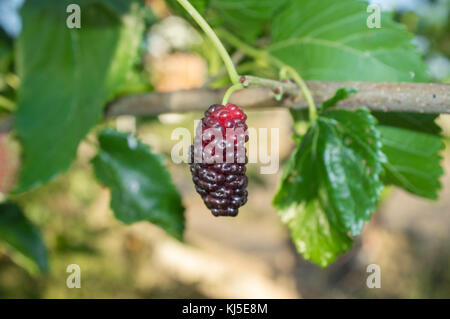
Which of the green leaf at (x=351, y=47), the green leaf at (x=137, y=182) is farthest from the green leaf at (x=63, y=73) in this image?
the green leaf at (x=351, y=47)

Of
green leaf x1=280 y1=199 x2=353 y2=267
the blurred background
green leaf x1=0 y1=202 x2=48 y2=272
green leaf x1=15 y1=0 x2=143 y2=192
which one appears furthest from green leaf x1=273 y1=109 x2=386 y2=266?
green leaf x1=0 y1=202 x2=48 y2=272

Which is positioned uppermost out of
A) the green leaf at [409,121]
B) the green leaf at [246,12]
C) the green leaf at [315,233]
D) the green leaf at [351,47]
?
the green leaf at [246,12]

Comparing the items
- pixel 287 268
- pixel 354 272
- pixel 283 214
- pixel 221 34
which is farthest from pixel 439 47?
pixel 287 268

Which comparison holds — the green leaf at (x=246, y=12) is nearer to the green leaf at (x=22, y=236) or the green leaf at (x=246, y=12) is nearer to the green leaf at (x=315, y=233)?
the green leaf at (x=315, y=233)

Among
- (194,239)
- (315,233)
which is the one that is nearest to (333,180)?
(315,233)

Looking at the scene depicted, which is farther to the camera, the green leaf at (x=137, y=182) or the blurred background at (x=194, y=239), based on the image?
the blurred background at (x=194, y=239)

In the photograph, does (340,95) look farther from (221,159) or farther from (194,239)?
(194,239)

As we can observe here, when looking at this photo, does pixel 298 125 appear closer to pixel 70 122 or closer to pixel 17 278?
pixel 70 122

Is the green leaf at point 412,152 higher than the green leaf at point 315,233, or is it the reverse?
the green leaf at point 412,152
